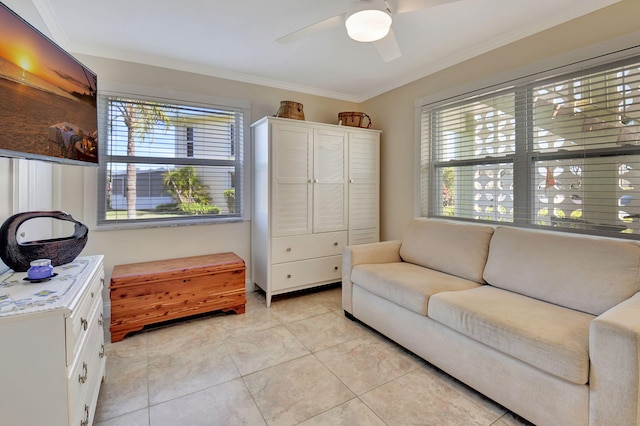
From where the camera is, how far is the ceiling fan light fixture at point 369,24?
164 centimetres

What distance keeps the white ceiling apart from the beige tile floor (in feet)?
7.10

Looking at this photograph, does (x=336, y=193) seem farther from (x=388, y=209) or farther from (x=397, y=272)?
(x=397, y=272)

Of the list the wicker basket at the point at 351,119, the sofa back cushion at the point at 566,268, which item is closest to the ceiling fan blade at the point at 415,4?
the sofa back cushion at the point at 566,268

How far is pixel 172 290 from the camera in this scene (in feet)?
8.58

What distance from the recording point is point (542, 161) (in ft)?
7.82

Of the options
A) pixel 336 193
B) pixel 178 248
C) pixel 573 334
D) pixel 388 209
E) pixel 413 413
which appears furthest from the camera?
pixel 388 209

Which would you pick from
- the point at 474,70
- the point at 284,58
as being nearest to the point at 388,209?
the point at 474,70

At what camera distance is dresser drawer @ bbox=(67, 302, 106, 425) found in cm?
115

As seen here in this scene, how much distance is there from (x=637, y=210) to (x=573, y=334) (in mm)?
1100

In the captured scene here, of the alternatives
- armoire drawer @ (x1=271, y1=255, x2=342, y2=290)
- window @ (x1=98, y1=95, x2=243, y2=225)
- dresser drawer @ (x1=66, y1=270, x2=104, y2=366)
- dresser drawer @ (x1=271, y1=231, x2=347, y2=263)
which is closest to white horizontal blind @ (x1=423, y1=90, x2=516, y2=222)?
dresser drawer @ (x1=271, y1=231, x2=347, y2=263)

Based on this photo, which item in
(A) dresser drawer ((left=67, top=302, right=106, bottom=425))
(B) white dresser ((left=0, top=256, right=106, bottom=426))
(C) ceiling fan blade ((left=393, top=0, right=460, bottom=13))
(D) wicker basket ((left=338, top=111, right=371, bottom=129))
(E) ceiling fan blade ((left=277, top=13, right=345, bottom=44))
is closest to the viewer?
(B) white dresser ((left=0, top=256, right=106, bottom=426))

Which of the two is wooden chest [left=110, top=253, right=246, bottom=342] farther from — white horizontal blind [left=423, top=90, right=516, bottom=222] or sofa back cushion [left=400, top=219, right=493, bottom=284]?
white horizontal blind [left=423, top=90, right=516, bottom=222]

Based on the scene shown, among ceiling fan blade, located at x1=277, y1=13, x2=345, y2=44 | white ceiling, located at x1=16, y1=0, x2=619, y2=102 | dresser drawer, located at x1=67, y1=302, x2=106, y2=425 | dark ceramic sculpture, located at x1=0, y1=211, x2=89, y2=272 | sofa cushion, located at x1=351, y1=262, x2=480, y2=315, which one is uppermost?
white ceiling, located at x1=16, y1=0, x2=619, y2=102

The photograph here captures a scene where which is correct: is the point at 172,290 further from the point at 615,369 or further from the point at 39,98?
the point at 615,369
